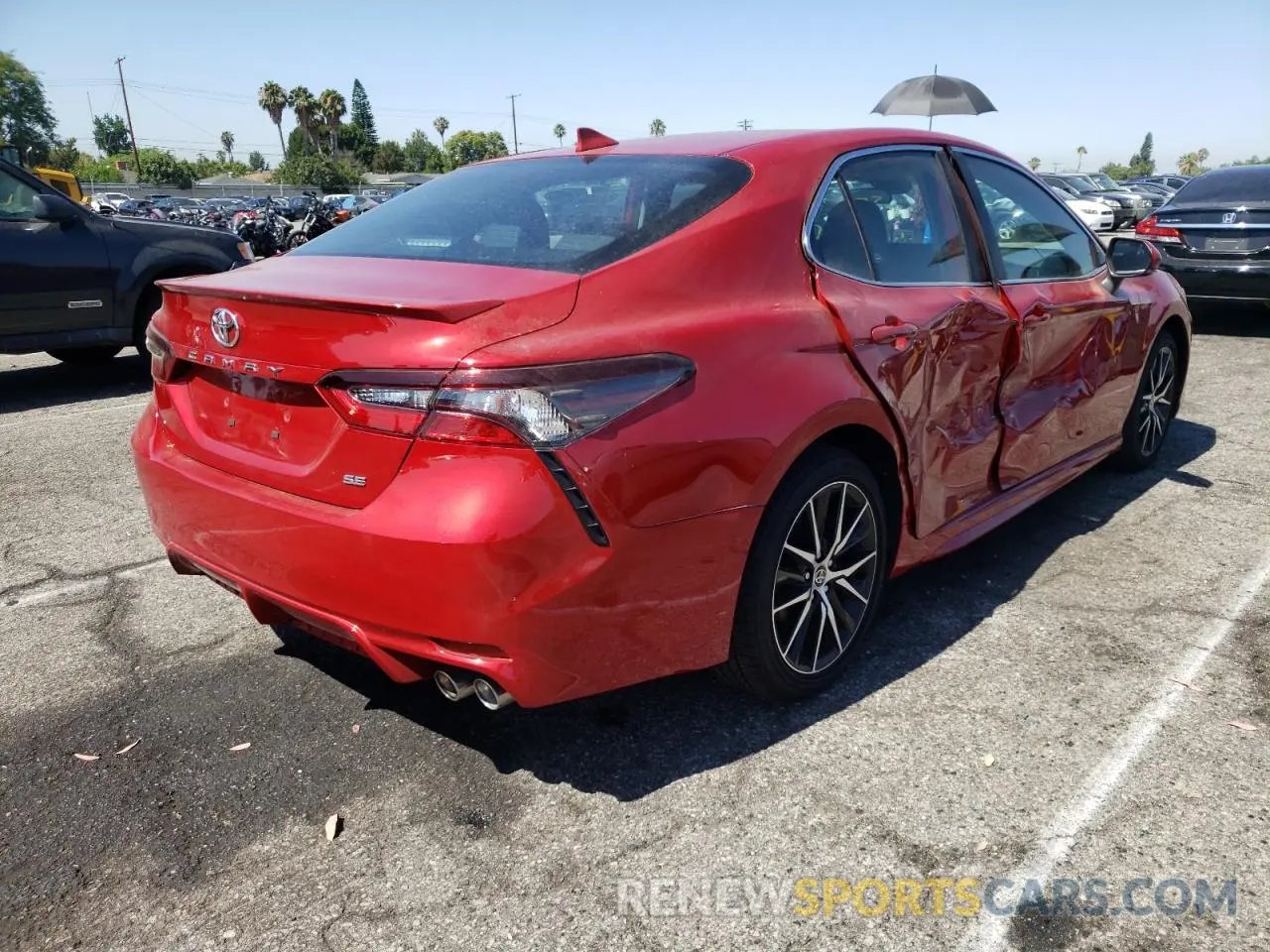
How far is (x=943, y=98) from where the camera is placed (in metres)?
17.2

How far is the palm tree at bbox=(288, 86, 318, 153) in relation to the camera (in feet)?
365

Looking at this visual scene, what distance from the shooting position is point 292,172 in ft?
305

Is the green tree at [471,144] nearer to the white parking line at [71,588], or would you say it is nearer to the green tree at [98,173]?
the green tree at [98,173]

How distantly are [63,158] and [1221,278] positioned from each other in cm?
10839

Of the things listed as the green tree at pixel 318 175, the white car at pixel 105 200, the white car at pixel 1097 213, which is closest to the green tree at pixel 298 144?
the green tree at pixel 318 175

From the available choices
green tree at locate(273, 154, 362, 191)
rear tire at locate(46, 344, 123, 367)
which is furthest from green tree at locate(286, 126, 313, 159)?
rear tire at locate(46, 344, 123, 367)

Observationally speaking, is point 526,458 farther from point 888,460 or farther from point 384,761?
point 888,460

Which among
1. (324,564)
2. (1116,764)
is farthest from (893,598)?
(324,564)

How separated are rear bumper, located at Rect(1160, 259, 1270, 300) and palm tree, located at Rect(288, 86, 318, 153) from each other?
116952 millimetres

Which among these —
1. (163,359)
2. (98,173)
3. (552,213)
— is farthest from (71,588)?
(98,173)

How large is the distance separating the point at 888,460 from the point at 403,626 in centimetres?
157

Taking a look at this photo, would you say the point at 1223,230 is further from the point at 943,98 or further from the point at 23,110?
the point at 23,110

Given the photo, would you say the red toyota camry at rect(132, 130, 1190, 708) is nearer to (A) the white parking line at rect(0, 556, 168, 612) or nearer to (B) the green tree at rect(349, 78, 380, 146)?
(A) the white parking line at rect(0, 556, 168, 612)

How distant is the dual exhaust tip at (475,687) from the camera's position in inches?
89.8
